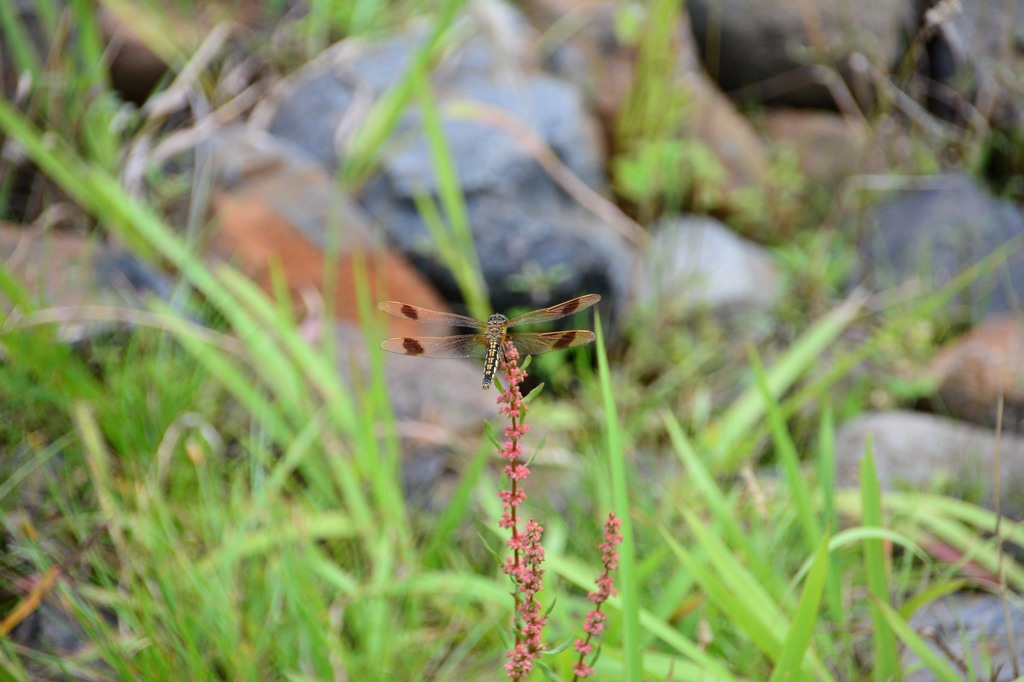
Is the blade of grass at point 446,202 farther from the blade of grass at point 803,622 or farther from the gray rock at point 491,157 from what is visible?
the blade of grass at point 803,622

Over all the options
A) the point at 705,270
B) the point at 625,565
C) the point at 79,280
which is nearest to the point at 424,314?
the point at 625,565

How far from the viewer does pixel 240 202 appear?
3.25 m

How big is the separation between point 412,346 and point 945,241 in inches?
136

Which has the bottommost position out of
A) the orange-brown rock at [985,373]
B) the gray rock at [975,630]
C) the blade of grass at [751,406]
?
the orange-brown rock at [985,373]

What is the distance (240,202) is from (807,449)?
224 centimetres

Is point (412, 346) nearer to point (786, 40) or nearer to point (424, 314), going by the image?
point (424, 314)

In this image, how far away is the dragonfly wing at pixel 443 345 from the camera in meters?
1.18

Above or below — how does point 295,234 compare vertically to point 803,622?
below

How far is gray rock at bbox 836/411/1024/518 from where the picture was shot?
93.2 inches

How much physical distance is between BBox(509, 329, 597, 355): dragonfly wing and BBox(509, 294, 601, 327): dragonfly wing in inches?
0.9

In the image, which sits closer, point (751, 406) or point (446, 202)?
point (751, 406)

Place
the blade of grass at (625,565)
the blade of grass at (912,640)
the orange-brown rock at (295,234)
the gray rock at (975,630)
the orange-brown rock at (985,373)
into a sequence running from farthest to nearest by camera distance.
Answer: the orange-brown rock at (295,234), the orange-brown rock at (985,373), the gray rock at (975,630), the blade of grass at (912,640), the blade of grass at (625,565)

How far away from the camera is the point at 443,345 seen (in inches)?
48.8

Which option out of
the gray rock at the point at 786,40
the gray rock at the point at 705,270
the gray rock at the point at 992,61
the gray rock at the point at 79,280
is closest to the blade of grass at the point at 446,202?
the gray rock at the point at 705,270
